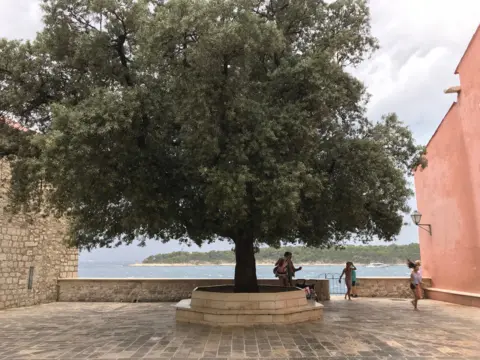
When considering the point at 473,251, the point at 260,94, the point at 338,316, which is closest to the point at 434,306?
the point at 473,251

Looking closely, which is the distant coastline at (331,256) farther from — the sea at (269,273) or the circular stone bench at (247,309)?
the circular stone bench at (247,309)

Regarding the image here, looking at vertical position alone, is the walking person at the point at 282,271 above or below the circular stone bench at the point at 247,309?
above

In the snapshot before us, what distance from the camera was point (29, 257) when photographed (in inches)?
589

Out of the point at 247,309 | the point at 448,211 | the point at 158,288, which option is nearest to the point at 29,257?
the point at 158,288

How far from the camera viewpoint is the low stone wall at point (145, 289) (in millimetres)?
15758

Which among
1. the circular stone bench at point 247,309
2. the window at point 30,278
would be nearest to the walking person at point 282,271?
the circular stone bench at point 247,309

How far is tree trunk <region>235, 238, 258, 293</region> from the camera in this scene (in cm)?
1137

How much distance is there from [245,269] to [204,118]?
501 centimetres

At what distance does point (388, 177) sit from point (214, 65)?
503 centimetres

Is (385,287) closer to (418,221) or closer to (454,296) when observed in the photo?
(454,296)

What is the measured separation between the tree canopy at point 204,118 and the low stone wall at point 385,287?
642 centimetres

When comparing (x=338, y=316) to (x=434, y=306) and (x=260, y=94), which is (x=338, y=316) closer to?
(x=434, y=306)

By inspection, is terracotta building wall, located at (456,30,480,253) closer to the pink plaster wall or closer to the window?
the pink plaster wall

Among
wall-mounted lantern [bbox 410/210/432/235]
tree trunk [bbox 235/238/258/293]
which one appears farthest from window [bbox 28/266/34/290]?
wall-mounted lantern [bbox 410/210/432/235]
